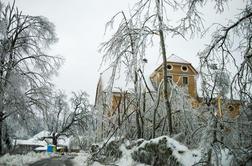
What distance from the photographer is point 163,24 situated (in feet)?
16.0

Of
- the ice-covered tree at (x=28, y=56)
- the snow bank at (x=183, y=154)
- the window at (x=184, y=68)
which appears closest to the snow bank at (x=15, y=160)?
the ice-covered tree at (x=28, y=56)

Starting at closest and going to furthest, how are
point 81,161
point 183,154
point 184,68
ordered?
point 183,154
point 81,161
point 184,68

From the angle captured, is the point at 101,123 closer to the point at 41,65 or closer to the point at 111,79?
the point at 41,65

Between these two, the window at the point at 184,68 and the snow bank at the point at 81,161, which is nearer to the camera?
the snow bank at the point at 81,161

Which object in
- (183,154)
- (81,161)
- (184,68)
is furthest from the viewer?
(184,68)

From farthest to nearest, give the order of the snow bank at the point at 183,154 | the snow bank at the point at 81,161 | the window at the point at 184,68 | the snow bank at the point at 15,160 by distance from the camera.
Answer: the window at the point at 184,68, the snow bank at the point at 15,160, the snow bank at the point at 81,161, the snow bank at the point at 183,154

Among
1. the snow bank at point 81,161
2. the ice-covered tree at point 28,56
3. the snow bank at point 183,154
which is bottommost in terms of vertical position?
the snow bank at point 81,161

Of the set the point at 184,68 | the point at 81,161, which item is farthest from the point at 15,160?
the point at 184,68

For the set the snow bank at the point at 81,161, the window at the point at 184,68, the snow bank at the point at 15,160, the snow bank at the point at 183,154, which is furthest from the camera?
the window at the point at 184,68

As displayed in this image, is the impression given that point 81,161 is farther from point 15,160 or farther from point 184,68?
point 184,68

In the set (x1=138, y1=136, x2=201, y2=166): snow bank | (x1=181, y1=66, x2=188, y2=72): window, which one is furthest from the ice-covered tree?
(x1=181, y1=66, x2=188, y2=72): window

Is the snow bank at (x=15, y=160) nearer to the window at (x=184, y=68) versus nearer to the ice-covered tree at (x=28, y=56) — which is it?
the ice-covered tree at (x=28, y=56)

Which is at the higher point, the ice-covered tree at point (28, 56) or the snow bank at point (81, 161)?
the ice-covered tree at point (28, 56)

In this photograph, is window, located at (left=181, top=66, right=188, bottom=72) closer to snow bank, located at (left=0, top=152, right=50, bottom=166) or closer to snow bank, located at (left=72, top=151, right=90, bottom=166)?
snow bank, located at (left=72, top=151, right=90, bottom=166)
